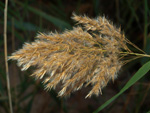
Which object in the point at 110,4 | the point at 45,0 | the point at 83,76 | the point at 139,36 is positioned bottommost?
the point at 83,76

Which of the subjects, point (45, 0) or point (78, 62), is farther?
point (45, 0)

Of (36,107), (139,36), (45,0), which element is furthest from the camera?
(45,0)

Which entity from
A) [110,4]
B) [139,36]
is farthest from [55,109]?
[110,4]

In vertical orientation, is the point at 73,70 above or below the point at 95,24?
below

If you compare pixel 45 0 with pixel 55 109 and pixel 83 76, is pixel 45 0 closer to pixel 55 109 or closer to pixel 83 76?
pixel 55 109

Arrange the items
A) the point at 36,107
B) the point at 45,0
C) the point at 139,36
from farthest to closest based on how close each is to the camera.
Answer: the point at 45,0 < the point at 36,107 < the point at 139,36
